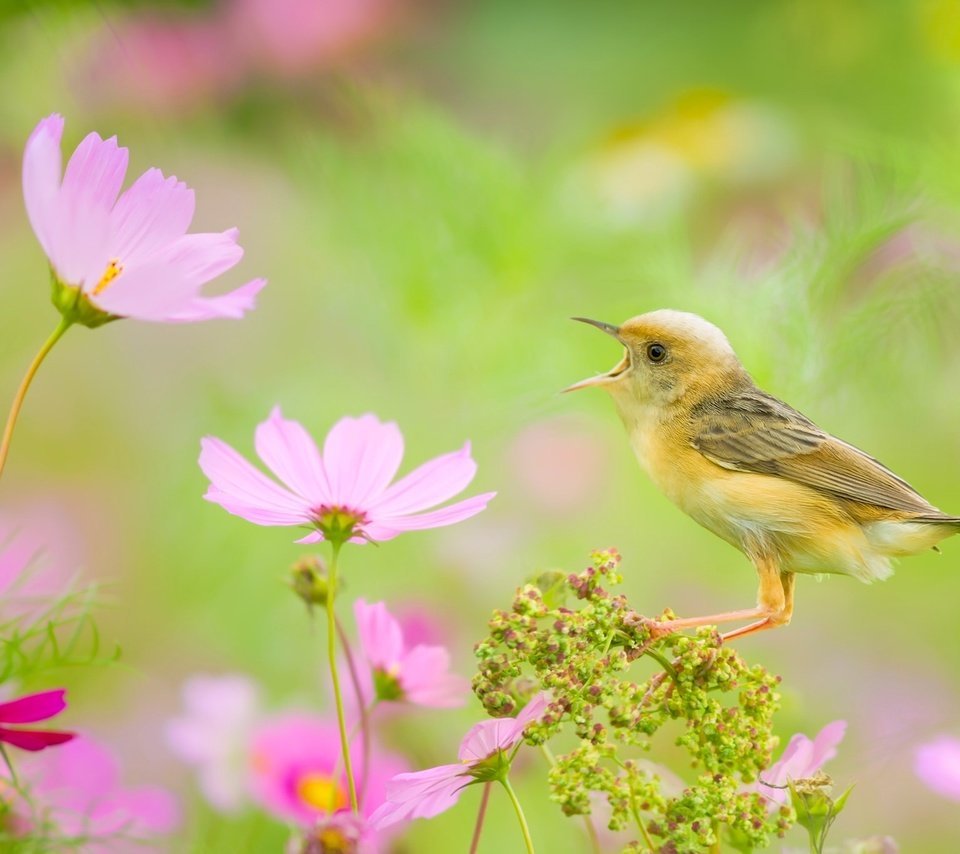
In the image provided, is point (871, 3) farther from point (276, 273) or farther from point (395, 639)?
point (395, 639)

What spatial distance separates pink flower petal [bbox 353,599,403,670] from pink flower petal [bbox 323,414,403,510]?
44 mm

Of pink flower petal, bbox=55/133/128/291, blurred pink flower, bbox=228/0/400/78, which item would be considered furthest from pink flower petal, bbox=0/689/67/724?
blurred pink flower, bbox=228/0/400/78

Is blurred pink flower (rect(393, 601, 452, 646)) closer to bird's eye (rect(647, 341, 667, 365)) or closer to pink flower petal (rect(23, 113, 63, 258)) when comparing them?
bird's eye (rect(647, 341, 667, 365))

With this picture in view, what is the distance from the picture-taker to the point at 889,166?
76 centimetres

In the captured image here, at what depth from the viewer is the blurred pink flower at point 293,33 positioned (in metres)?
1.44

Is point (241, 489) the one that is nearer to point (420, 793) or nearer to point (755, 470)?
point (420, 793)

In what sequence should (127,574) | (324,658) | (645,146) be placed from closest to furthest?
(324,658), (127,574), (645,146)

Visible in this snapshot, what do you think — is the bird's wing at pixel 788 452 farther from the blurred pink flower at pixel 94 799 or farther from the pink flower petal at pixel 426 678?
the blurred pink flower at pixel 94 799

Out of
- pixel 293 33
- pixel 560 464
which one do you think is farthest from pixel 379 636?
pixel 293 33

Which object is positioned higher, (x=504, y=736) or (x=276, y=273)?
(x=276, y=273)

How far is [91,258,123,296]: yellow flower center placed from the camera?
31cm

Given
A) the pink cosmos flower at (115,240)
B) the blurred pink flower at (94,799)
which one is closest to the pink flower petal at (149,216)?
the pink cosmos flower at (115,240)

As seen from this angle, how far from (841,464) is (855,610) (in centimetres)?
71

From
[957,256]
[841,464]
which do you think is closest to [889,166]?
[957,256]
